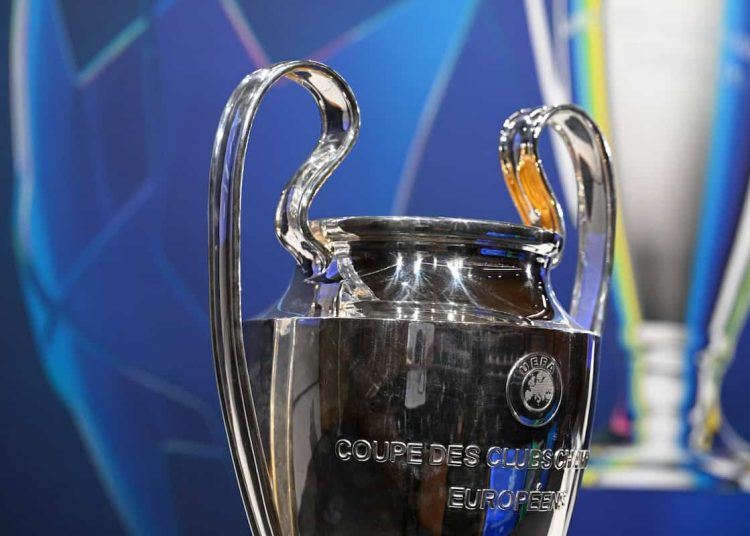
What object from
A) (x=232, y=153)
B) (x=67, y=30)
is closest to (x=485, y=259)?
(x=232, y=153)

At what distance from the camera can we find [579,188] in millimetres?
985

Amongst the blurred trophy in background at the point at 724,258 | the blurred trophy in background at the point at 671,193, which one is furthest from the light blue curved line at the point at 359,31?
the blurred trophy in background at the point at 724,258

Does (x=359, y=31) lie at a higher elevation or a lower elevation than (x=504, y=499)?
higher

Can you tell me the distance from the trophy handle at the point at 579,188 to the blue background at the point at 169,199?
3.74ft

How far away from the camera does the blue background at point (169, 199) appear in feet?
6.98

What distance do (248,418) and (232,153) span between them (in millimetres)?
178

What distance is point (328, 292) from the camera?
2.57ft

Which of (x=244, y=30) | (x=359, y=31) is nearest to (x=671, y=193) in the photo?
(x=359, y=31)

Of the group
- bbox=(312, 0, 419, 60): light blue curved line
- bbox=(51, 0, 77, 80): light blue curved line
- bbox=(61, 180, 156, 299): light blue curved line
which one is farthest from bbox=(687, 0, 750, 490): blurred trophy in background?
bbox=(51, 0, 77, 80): light blue curved line

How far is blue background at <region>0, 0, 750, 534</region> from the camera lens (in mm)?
2129

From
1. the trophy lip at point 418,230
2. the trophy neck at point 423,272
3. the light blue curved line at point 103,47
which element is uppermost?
the light blue curved line at point 103,47

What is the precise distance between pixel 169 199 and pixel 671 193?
0.98m

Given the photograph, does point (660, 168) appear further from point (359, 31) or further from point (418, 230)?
point (418, 230)

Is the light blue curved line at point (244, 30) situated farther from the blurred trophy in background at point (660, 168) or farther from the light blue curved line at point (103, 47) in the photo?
the blurred trophy in background at point (660, 168)
